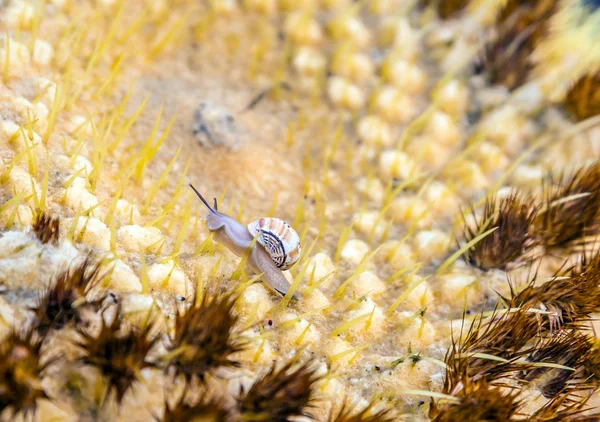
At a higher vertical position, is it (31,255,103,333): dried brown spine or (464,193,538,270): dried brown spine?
(464,193,538,270): dried brown spine

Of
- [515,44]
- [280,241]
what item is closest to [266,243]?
[280,241]

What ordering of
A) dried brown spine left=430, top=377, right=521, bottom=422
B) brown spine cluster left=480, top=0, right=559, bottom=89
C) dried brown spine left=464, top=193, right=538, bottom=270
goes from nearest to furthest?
dried brown spine left=430, top=377, right=521, bottom=422, dried brown spine left=464, top=193, right=538, bottom=270, brown spine cluster left=480, top=0, right=559, bottom=89

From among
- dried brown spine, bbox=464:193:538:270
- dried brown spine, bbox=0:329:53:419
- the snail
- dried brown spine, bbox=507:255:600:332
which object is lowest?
dried brown spine, bbox=0:329:53:419

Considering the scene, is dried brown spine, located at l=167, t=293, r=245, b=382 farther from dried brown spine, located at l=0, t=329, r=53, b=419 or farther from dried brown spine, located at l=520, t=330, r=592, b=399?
dried brown spine, located at l=520, t=330, r=592, b=399

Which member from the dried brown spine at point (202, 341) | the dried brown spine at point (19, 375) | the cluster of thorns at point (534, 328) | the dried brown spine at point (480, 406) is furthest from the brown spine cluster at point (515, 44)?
the dried brown spine at point (19, 375)

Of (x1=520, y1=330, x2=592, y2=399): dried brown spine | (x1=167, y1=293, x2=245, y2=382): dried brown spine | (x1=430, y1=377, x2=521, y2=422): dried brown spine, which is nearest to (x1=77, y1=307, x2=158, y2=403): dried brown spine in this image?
(x1=167, y1=293, x2=245, y2=382): dried brown spine

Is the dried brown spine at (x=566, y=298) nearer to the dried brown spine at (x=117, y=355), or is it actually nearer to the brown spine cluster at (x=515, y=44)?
the dried brown spine at (x=117, y=355)

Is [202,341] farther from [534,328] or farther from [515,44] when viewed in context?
[515,44]

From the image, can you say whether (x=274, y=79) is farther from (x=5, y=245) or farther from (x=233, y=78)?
(x=5, y=245)
